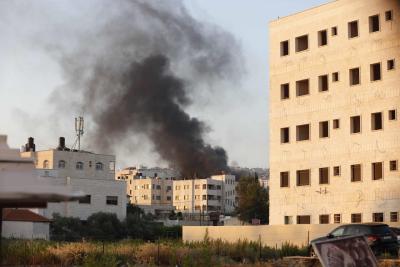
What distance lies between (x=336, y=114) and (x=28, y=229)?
3609cm

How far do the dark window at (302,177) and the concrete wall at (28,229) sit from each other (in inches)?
1044

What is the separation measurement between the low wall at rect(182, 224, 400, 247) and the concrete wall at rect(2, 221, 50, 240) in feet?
68.1

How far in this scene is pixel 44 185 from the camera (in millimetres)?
8359

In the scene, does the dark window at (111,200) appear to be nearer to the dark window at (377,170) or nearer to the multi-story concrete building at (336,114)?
the multi-story concrete building at (336,114)

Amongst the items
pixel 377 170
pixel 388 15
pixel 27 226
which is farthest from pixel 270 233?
pixel 27 226

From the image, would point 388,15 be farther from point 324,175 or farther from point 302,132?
point 324,175

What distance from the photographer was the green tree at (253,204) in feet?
464

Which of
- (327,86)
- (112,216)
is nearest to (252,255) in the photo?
(327,86)

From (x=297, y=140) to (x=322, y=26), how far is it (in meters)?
9.53

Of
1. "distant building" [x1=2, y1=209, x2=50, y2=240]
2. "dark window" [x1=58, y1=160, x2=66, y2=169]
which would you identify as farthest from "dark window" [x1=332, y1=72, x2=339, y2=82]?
"dark window" [x1=58, y1=160, x2=66, y2=169]

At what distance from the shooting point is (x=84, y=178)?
108 meters

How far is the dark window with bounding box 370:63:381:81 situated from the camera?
190ft

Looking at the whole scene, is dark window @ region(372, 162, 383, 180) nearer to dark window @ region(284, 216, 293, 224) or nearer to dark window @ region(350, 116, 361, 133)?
dark window @ region(350, 116, 361, 133)

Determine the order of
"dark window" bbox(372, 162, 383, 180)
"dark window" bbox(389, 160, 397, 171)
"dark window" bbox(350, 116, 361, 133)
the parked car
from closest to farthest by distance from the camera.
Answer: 1. the parked car
2. "dark window" bbox(389, 160, 397, 171)
3. "dark window" bbox(372, 162, 383, 180)
4. "dark window" bbox(350, 116, 361, 133)
